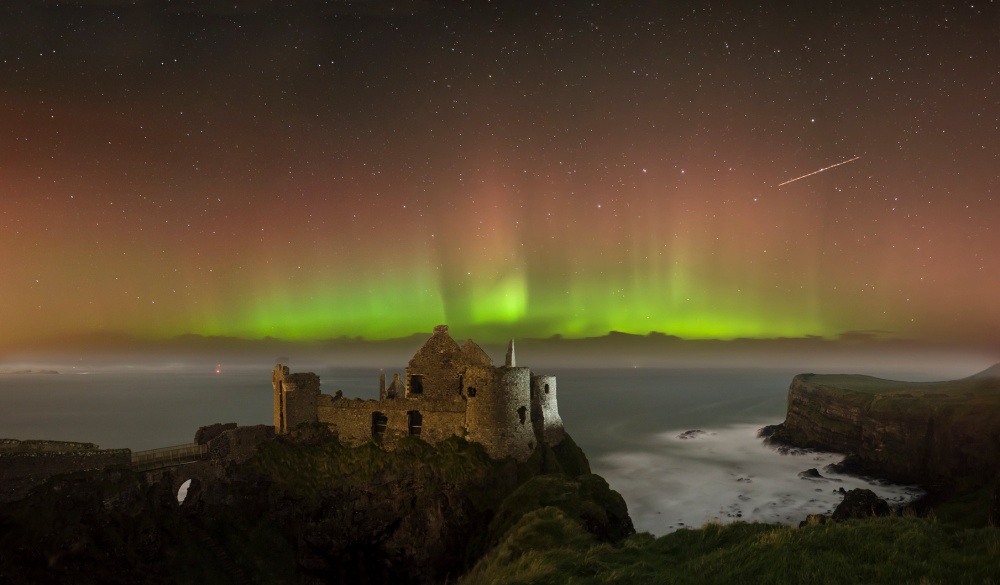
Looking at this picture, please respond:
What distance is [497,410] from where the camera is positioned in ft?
112

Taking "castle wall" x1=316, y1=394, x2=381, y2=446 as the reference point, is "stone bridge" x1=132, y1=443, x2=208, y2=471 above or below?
below

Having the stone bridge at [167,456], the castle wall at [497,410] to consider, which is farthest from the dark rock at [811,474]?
the stone bridge at [167,456]

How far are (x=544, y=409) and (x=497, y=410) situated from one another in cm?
478

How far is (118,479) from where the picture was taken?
102ft

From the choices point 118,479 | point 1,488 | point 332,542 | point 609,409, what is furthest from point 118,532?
point 609,409

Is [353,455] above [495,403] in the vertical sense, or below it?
below

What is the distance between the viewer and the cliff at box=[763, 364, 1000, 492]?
52.6 meters

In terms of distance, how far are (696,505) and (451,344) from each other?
32.9 metres

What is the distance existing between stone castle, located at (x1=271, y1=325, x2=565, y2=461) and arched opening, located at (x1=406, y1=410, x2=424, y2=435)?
2.6 inches

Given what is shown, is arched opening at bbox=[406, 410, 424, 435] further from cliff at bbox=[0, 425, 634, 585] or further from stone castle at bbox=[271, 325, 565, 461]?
cliff at bbox=[0, 425, 634, 585]

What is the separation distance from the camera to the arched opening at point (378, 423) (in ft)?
123

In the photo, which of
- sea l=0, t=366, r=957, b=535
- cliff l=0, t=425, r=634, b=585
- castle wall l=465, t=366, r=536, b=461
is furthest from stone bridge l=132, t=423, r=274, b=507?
sea l=0, t=366, r=957, b=535

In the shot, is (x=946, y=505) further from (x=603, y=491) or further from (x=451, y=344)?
(x=451, y=344)

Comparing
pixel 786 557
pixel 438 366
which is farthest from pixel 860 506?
pixel 438 366
